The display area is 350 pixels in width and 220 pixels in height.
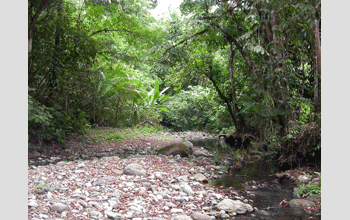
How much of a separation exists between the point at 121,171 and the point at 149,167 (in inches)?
30.7

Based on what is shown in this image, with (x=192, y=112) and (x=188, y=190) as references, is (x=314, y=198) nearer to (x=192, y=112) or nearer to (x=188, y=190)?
(x=188, y=190)

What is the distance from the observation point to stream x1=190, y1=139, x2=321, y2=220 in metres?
3.55

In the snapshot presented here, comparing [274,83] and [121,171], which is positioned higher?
[274,83]

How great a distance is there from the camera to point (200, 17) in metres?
6.99

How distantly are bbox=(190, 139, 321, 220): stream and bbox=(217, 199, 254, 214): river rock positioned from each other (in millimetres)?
105

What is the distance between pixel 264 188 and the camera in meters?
4.80

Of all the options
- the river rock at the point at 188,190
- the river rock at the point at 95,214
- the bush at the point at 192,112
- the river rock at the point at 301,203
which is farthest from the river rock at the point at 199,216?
the bush at the point at 192,112

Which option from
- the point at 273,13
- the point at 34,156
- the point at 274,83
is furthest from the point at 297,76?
the point at 34,156

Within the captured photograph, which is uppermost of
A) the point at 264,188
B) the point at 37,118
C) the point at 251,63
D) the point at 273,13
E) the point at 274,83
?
the point at 273,13

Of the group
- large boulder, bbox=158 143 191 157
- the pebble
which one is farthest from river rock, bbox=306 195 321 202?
large boulder, bbox=158 143 191 157

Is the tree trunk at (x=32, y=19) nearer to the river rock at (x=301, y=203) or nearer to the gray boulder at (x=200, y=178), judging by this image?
the gray boulder at (x=200, y=178)

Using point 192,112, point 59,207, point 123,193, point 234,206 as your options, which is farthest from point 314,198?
point 192,112

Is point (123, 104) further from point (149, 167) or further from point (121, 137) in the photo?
point (149, 167)

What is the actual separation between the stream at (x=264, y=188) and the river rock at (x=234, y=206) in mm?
105
